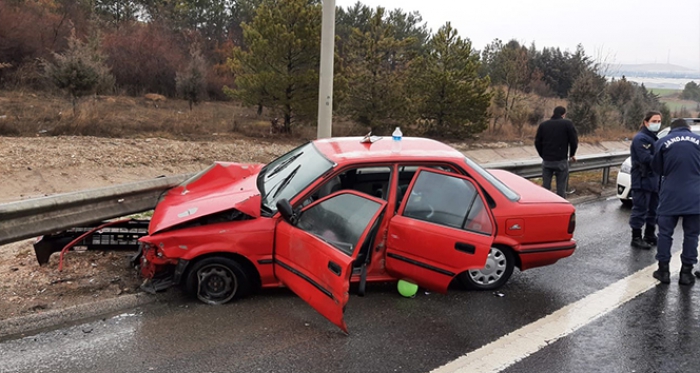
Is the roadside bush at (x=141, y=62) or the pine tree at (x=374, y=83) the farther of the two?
the roadside bush at (x=141, y=62)

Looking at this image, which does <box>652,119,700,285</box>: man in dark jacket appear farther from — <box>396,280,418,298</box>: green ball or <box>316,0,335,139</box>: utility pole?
<box>316,0,335,139</box>: utility pole

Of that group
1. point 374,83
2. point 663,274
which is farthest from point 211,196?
point 374,83

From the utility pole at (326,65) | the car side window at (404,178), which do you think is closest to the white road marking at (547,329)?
the car side window at (404,178)

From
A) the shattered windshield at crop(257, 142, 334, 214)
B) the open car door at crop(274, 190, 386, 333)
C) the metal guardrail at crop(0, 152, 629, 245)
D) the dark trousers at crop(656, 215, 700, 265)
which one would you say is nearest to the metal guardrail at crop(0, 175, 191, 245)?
the metal guardrail at crop(0, 152, 629, 245)

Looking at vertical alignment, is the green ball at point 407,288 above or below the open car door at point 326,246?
below

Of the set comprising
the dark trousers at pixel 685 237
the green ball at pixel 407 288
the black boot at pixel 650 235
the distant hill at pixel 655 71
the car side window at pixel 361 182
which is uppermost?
the distant hill at pixel 655 71

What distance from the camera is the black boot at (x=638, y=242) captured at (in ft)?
21.8

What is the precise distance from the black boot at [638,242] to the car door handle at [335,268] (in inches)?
189

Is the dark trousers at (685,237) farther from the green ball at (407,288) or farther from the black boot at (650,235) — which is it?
the green ball at (407,288)

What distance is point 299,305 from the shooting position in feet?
15.3

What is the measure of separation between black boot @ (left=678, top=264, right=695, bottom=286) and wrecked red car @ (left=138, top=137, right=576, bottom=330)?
4.07ft

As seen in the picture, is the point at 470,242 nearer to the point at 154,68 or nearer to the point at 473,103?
the point at 473,103

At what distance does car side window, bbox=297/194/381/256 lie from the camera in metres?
4.13

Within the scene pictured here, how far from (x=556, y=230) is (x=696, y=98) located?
5102 cm
